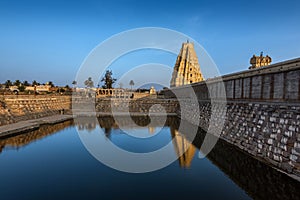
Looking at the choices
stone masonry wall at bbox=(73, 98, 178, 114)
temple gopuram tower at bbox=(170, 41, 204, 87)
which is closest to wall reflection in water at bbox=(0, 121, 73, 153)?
stone masonry wall at bbox=(73, 98, 178, 114)

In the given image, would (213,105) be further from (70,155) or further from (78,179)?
A: (78,179)

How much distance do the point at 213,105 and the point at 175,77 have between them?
3919 cm

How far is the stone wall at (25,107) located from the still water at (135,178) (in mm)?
8840

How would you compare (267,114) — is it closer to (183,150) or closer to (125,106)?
(183,150)

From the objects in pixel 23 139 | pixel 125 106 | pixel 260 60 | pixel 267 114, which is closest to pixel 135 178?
pixel 267 114

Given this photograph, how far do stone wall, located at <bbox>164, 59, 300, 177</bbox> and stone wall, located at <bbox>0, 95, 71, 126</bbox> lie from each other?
66.4 feet

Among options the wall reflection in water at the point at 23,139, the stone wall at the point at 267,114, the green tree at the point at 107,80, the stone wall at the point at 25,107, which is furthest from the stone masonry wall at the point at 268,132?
the green tree at the point at 107,80

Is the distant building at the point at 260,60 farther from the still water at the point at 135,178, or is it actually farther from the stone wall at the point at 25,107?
the stone wall at the point at 25,107

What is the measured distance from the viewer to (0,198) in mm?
7387

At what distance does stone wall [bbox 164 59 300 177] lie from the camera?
9.10 m

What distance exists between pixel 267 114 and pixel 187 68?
45.2 metres

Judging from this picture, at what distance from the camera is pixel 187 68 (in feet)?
182

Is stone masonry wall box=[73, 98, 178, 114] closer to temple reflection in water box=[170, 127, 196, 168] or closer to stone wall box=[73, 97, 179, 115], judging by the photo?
stone wall box=[73, 97, 179, 115]

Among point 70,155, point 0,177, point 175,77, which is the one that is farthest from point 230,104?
point 175,77
